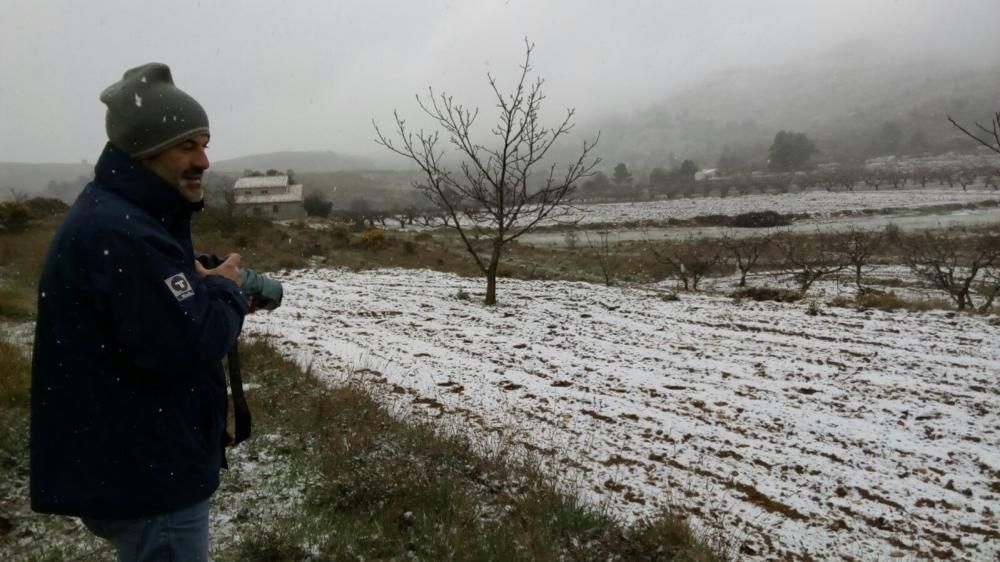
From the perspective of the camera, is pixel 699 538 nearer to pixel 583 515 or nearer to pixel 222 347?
pixel 583 515

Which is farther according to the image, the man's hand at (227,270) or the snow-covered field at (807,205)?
the snow-covered field at (807,205)

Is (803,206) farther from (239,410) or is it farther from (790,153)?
(790,153)

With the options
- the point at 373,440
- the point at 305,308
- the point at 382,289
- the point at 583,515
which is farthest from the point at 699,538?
the point at 382,289

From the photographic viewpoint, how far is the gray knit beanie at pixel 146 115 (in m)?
1.72

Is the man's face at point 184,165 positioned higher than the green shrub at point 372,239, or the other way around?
the man's face at point 184,165

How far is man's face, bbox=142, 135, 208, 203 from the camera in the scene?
179 centimetres

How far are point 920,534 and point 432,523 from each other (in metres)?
3.49

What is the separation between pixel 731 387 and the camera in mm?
6684

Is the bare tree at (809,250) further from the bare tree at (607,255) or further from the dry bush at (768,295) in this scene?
the dry bush at (768,295)

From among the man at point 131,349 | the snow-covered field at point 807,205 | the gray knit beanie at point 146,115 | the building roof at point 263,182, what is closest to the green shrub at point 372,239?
the gray knit beanie at point 146,115

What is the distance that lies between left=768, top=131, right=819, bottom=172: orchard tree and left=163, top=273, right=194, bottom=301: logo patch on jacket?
13668cm

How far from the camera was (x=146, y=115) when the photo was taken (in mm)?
1727

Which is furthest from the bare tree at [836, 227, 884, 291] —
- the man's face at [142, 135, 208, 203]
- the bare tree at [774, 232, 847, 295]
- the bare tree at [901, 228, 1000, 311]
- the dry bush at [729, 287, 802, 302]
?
the man's face at [142, 135, 208, 203]

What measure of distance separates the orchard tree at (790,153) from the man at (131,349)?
5378 inches
